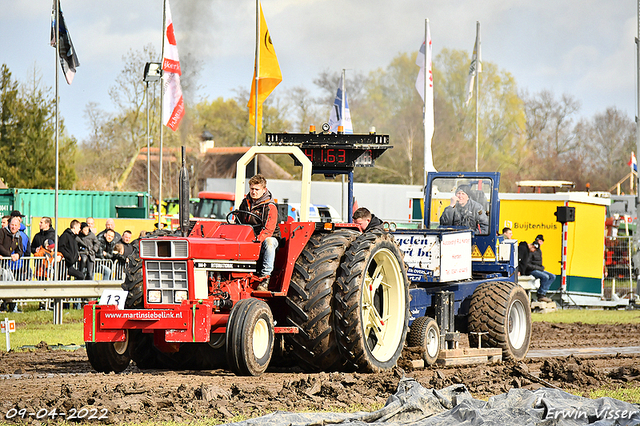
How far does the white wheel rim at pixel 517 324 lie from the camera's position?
11.8 meters

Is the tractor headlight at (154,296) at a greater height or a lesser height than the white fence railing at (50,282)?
greater

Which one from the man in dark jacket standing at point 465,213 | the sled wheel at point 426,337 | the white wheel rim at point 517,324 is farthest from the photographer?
the man in dark jacket standing at point 465,213

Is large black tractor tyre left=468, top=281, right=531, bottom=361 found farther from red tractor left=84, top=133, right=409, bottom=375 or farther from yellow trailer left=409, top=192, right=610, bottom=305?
yellow trailer left=409, top=192, right=610, bottom=305

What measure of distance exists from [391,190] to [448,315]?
25217 mm

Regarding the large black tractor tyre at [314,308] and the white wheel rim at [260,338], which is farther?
the large black tractor tyre at [314,308]

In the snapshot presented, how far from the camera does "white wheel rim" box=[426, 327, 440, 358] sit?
10.2 m

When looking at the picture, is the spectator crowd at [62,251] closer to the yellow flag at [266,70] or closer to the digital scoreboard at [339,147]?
the yellow flag at [266,70]

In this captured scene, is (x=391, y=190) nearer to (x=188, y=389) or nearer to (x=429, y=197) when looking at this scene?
(x=429, y=197)

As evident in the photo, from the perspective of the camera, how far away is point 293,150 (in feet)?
30.5

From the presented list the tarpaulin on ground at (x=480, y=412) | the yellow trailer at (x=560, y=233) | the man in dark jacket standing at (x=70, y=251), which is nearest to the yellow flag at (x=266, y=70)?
the man in dark jacket standing at (x=70, y=251)

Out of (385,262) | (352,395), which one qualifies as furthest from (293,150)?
(352,395)

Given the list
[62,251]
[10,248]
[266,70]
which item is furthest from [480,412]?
[266,70]

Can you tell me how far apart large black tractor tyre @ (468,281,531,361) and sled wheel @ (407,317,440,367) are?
1159mm

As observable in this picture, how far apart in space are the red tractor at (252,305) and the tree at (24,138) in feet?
94.0
